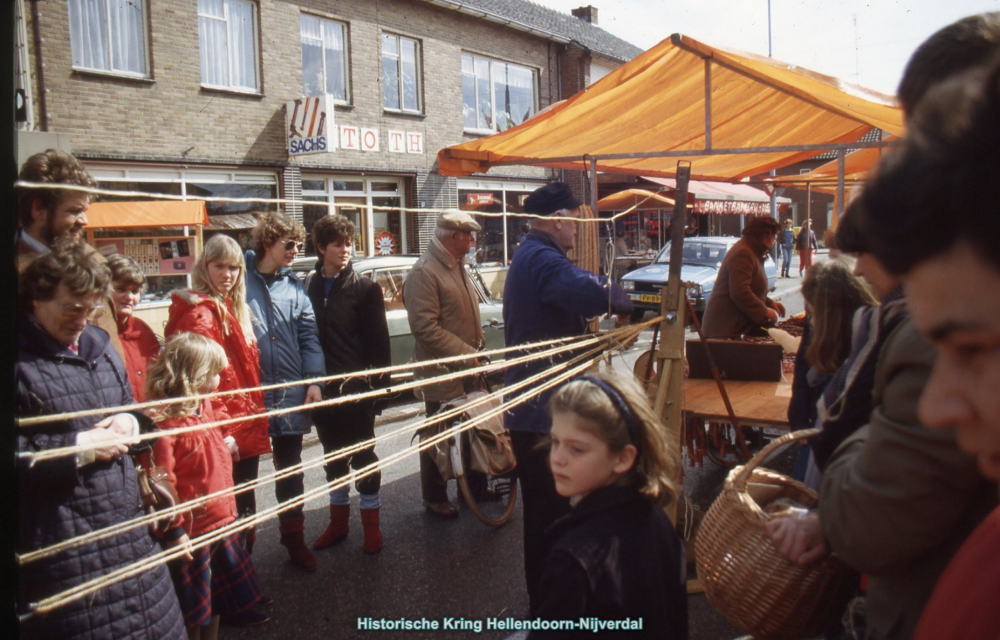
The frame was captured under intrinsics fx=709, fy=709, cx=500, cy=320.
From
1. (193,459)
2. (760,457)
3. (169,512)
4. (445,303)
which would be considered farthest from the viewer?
(445,303)

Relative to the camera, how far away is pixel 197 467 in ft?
9.14

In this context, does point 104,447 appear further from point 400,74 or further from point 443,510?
point 400,74

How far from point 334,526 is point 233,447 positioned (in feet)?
3.86

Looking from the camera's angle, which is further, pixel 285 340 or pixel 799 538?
pixel 285 340

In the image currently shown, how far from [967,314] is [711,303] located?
4958 mm

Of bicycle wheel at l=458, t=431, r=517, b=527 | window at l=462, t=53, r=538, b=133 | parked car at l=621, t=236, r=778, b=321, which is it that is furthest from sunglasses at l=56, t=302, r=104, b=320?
window at l=462, t=53, r=538, b=133

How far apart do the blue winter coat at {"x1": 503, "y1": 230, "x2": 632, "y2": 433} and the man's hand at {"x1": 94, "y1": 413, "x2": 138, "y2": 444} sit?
150 cm

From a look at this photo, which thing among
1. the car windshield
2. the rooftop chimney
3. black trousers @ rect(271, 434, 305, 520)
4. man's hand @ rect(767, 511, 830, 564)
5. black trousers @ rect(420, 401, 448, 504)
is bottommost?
black trousers @ rect(420, 401, 448, 504)

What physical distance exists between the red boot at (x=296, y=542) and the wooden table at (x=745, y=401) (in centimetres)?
228

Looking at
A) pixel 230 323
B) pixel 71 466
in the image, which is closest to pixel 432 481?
pixel 230 323

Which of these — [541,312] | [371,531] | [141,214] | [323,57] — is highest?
[323,57]

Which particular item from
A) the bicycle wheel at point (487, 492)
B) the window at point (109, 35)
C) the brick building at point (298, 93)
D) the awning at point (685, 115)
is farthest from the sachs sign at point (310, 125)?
the bicycle wheel at point (487, 492)

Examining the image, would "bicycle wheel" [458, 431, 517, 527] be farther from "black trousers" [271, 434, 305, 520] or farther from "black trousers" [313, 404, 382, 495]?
"black trousers" [271, 434, 305, 520]

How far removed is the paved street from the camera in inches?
134
